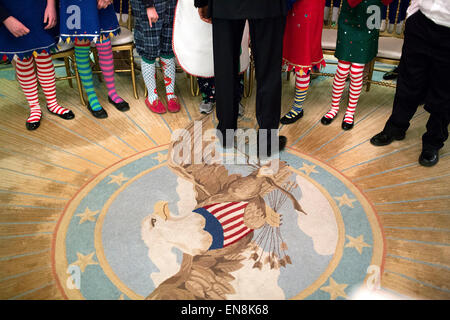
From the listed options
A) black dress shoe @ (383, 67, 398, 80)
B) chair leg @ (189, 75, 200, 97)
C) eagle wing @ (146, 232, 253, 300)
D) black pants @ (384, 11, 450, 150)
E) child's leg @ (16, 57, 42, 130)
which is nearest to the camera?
eagle wing @ (146, 232, 253, 300)

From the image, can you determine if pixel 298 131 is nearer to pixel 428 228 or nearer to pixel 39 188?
pixel 428 228

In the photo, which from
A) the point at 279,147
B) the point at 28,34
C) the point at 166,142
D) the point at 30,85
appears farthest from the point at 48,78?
the point at 279,147

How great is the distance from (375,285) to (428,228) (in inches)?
19.9

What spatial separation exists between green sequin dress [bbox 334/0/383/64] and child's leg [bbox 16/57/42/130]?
215cm

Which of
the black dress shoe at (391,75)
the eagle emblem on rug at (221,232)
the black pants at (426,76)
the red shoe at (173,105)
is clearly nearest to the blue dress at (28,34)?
the red shoe at (173,105)

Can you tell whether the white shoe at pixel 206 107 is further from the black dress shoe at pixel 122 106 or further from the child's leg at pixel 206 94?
the black dress shoe at pixel 122 106

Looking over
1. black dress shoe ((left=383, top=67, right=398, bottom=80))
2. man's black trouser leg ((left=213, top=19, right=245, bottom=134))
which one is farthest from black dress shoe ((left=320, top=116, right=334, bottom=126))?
black dress shoe ((left=383, top=67, right=398, bottom=80))

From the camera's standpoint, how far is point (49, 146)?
8.49 feet

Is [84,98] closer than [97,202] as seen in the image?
No

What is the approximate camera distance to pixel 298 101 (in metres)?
2.80

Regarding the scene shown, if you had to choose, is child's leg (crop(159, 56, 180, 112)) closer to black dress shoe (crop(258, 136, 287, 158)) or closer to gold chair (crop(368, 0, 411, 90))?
black dress shoe (crop(258, 136, 287, 158))

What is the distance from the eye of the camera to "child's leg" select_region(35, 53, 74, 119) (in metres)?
2.66

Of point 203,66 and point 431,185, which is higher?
point 203,66
